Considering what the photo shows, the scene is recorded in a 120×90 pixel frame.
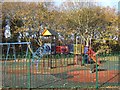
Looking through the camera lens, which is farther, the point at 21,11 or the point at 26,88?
the point at 21,11

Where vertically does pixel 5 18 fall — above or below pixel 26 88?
above

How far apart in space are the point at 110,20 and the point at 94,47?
377 cm

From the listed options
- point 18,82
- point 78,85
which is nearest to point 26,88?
point 18,82

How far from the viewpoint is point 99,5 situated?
23922 mm

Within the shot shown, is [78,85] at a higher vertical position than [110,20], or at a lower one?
lower

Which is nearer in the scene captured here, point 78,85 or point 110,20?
point 78,85

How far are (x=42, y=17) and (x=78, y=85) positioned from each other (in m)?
17.9

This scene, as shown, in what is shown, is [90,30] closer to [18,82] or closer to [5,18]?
[5,18]

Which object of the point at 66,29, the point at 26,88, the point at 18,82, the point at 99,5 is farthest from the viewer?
the point at 66,29

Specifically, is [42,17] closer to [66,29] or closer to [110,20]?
[66,29]

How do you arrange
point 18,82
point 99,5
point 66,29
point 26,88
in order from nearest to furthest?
point 26,88 → point 18,82 → point 99,5 → point 66,29

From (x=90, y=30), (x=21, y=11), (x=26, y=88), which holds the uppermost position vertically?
(x=21, y=11)

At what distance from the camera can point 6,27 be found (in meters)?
26.4

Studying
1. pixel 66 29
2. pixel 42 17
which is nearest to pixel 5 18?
pixel 42 17
